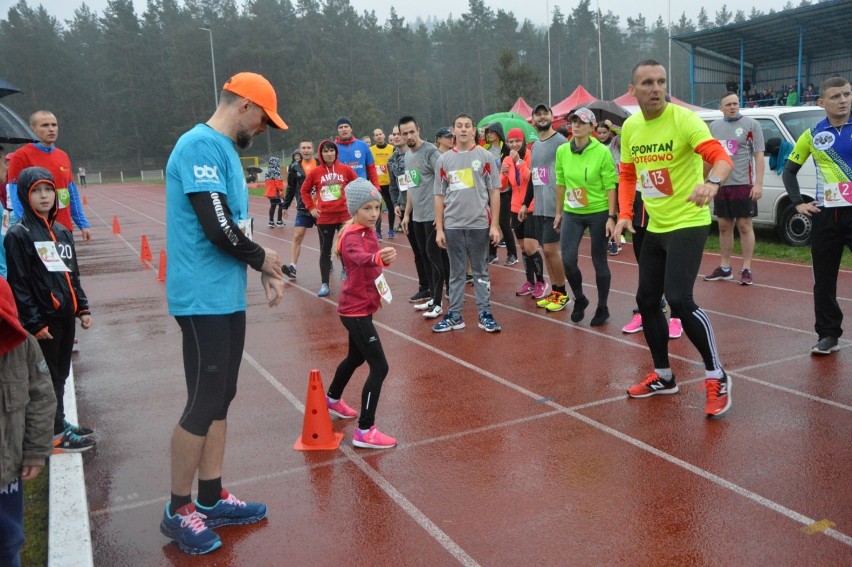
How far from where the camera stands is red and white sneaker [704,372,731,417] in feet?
15.9

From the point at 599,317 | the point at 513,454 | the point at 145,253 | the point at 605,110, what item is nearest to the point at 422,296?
the point at 599,317

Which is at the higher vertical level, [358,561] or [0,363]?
[0,363]

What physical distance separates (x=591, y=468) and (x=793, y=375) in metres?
2.42

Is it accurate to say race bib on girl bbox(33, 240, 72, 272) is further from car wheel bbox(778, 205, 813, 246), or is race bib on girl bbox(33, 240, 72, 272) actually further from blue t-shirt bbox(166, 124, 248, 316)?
car wheel bbox(778, 205, 813, 246)

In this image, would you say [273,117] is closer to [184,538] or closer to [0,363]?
[0,363]

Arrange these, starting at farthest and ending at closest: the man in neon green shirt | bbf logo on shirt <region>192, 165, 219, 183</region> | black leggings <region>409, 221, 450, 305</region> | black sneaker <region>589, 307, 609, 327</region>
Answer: black leggings <region>409, 221, 450, 305</region>, black sneaker <region>589, 307, 609, 327</region>, the man in neon green shirt, bbf logo on shirt <region>192, 165, 219, 183</region>

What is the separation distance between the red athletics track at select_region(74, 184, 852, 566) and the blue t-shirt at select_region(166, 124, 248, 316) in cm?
121

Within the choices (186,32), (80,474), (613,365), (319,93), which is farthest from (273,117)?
(186,32)

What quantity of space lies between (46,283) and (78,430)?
1.06 meters

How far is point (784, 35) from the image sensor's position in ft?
116

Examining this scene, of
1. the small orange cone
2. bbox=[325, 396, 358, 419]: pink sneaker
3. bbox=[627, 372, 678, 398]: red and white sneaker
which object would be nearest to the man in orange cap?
bbox=[325, 396, 358, 419]: pink sneaker

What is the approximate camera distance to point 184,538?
3406 millimetres

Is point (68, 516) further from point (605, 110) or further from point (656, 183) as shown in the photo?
point (605, 110)

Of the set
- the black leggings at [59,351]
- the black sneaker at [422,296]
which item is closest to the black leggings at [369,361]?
the black leggings at [59,351]
